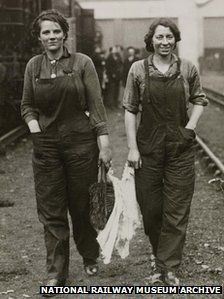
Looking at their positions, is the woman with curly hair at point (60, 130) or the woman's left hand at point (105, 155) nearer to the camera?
the woman with curly hair at point (60, 130)

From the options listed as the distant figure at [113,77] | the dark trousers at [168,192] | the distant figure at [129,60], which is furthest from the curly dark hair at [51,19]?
the distant figure at [129,60]

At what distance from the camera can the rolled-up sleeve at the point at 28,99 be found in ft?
16.0

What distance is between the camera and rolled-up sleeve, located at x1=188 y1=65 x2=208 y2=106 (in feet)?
16.2

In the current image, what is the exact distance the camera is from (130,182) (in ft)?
16.9

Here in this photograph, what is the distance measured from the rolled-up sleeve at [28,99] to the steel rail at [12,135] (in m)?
8.16

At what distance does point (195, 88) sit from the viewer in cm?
498

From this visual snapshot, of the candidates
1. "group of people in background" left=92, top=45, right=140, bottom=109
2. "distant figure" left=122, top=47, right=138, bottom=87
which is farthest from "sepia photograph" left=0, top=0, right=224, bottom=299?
"distant figure" left=122, top=47, right=138, bottom=87

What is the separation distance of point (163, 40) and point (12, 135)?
9.92m

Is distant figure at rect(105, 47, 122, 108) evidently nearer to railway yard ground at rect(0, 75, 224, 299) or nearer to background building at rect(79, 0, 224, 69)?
railway yard ground at rect(0, 75, 224, 299)

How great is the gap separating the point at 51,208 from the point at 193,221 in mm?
2795

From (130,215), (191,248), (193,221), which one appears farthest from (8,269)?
(193,221)

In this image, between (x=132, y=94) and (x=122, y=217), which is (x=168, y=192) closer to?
(x=122, y=217)

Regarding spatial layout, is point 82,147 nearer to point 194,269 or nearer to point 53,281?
point 53,281

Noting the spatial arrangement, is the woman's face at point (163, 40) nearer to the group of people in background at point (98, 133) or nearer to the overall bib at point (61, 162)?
the group of people in background at point (98, 133)
